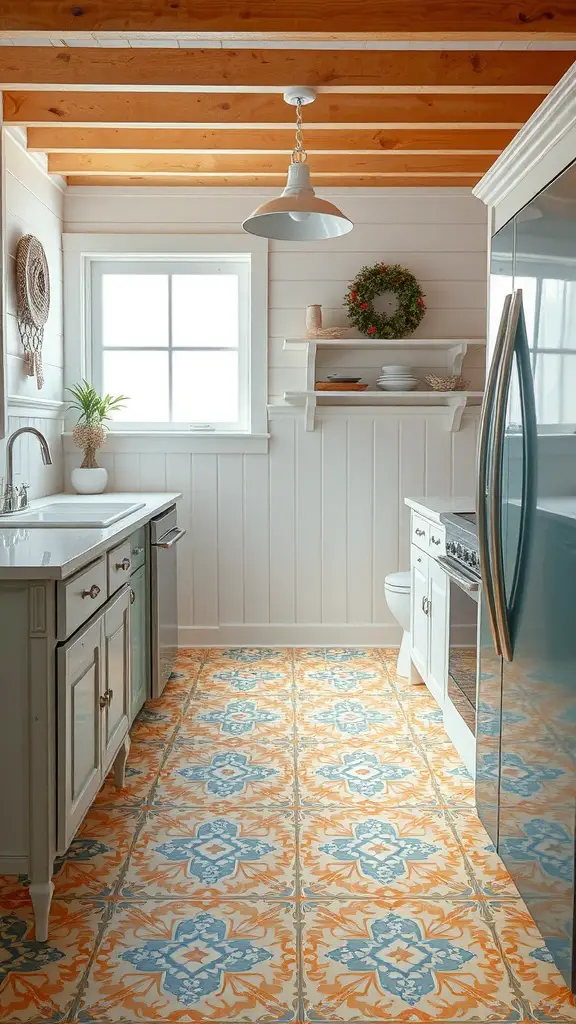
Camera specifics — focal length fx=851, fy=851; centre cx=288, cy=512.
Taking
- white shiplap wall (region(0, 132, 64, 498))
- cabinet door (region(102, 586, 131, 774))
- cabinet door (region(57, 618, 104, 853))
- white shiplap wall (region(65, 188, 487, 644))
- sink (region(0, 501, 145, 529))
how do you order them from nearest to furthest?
cabinet door (region(57, 618, 104, 853)) < cabinet door (region(102, 586, 131, 774)) < sink (region(0, 501, 145, 529)) < white shiplap wall (region(0, 132, 64, 498)) < white shiplap wall (region(65, 188, 487, 644))

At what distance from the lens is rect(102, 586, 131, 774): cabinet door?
254 centimetres

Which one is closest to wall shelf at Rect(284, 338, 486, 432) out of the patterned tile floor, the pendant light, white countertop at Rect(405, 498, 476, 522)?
white countertop at Rect(405, 498, 476, 522)

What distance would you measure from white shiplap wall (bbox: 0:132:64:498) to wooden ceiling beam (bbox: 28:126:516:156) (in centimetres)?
33

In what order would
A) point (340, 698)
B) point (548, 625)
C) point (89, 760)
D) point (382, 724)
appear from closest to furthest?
1. point (548, 625)
2. point (89, 760)
3. point (382, 724)
4. point (340, 698)

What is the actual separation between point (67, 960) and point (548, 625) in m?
1.31

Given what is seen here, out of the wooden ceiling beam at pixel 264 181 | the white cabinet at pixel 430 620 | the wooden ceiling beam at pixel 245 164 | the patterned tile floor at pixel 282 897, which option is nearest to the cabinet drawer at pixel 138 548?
the patterned tile floor at pixel 282 897

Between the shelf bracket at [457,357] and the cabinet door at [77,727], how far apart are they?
2730 mm

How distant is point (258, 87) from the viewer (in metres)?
3.16

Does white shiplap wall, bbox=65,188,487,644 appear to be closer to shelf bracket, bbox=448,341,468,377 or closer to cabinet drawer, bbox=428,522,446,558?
shelf bracket, bbox=448,341,468,377

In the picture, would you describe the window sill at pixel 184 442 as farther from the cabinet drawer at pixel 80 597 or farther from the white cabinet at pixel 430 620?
the cabinet drawer at pixel 80 597

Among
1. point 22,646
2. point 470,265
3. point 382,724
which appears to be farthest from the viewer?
point 470,265

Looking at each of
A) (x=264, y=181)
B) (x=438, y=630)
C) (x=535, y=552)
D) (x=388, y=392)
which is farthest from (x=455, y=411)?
(x=535, y=552)

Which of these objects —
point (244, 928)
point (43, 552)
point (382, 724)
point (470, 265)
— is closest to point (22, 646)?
point (43, 552)

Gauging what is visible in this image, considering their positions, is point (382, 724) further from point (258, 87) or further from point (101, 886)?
point (258, 87)
